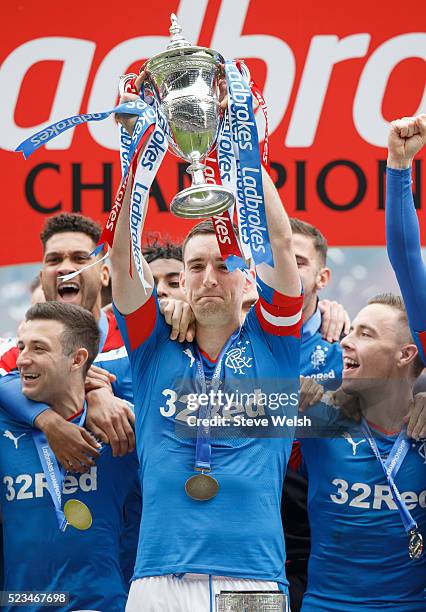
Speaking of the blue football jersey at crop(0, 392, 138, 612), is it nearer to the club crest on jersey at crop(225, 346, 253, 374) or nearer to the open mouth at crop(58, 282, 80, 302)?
the club crest on jersey at crop(225, 346, 253, 374)

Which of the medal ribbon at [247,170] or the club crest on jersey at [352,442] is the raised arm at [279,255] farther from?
the club crest on jersey at [352,442]

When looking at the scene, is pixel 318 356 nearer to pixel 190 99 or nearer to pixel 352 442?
pixel 352 442

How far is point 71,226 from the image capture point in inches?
182

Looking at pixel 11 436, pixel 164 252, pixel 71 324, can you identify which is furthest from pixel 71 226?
pixel 11 436

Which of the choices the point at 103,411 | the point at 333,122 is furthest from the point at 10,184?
the point at 103,411

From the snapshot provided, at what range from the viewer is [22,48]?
18.2 feet

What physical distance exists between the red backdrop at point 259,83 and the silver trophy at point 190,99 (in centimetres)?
215

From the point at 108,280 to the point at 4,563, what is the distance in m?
1.33

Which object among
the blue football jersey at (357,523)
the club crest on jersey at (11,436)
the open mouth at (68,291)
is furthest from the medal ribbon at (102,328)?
the blue football jersey at (357,523)

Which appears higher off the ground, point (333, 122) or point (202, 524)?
point (333, 122)

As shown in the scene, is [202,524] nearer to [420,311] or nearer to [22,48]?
[420,311]

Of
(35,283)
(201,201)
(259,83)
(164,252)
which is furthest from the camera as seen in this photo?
(259,83)

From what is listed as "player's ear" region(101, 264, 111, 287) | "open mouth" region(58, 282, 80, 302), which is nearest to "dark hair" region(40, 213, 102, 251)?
"player's ear" region(101, 264, 111, 287)

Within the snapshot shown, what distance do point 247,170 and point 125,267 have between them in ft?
1.48
